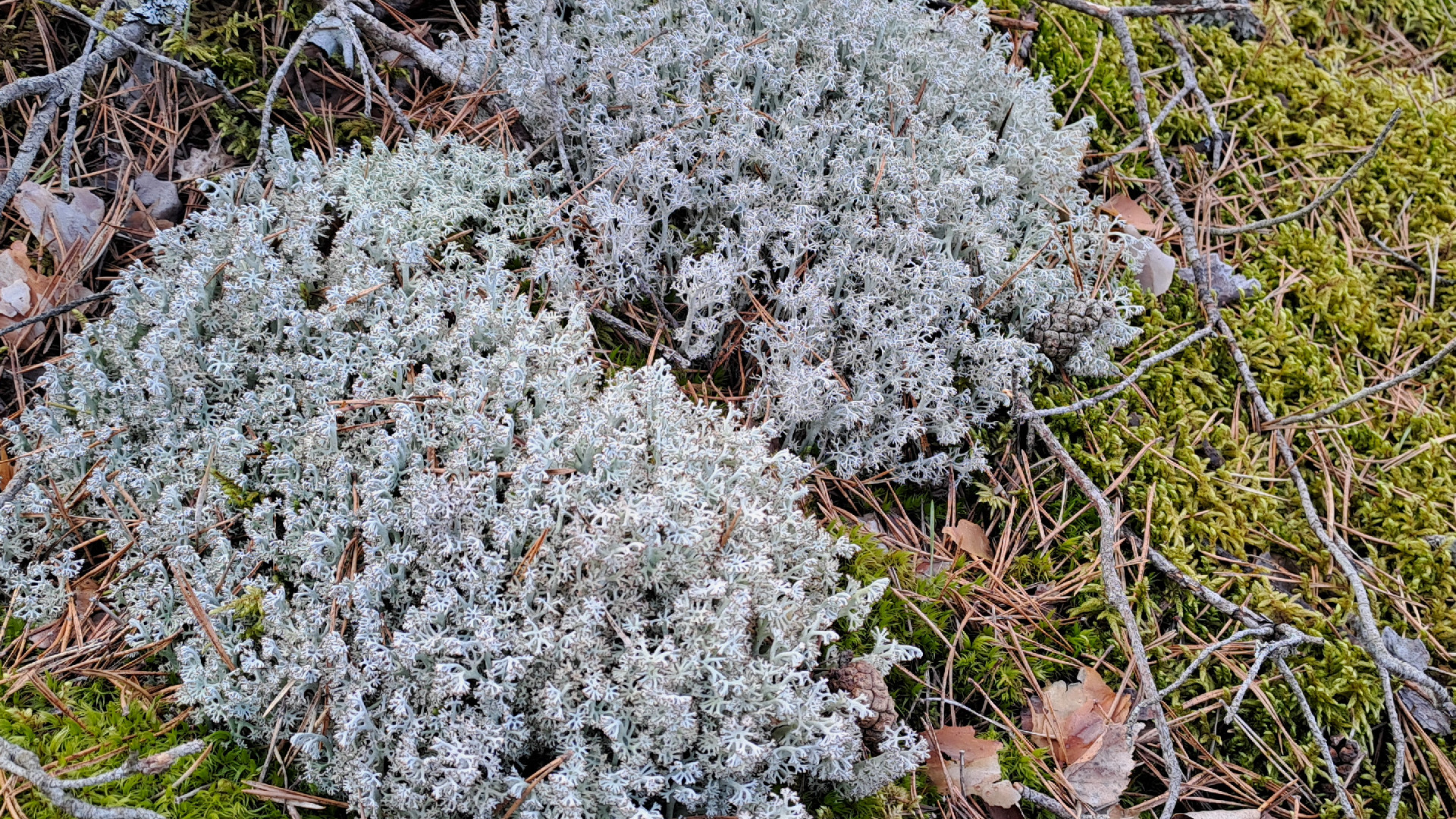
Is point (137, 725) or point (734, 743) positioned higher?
point (734, 743)

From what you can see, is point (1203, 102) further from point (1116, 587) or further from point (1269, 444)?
point (1116, 587)

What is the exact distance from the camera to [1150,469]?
3447 millimetres

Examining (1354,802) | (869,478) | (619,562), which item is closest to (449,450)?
(619,562)

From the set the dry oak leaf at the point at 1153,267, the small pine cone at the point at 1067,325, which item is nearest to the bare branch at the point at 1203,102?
the dry oak leaf at the point at 1153,267

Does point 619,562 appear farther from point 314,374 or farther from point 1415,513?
point 1415,513

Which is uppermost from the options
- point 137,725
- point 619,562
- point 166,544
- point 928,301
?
point 928,301

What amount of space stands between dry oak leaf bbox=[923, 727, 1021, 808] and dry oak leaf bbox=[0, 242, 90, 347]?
323 centimetres

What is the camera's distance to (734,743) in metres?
2.20

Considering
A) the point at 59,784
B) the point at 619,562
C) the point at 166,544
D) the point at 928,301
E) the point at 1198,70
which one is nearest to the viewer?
the point at 59,784

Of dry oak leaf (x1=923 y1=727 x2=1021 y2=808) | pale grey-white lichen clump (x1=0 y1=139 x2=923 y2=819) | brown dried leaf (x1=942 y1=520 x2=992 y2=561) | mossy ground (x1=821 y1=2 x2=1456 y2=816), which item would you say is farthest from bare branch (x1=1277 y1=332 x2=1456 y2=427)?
pale grey-white lichen clump (x1=0 y1=139 x2=923 y2=819)

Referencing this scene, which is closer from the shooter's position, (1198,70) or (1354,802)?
(1354,802)

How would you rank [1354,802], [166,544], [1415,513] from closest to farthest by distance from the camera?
1. [166,544]
2. [1354,802]
3. [1415,513]

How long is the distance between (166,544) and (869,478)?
7.29 ft

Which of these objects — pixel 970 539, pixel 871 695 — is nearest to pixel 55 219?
pixel 871 695
